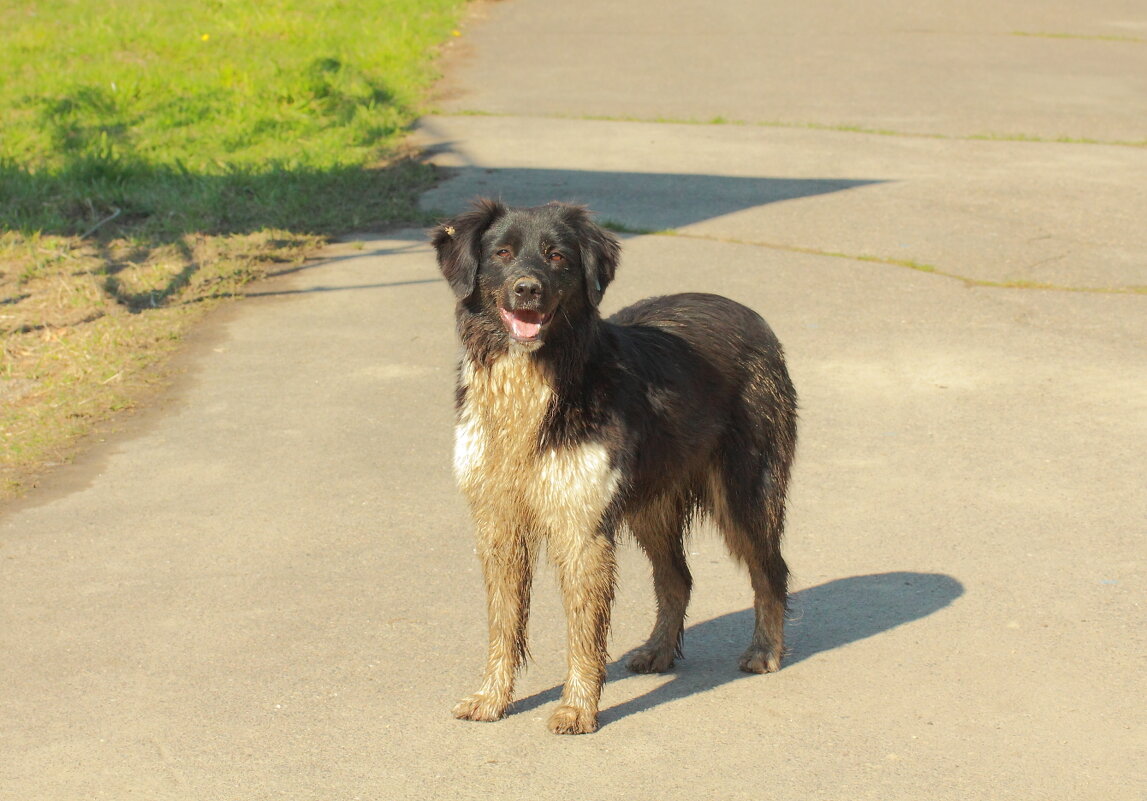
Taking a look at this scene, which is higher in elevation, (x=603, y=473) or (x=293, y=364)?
(x=603, y=473)

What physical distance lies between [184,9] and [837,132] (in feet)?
32.2

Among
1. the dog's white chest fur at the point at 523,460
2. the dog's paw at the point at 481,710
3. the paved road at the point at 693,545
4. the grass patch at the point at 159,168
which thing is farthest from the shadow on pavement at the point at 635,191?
the dog's paw at the point at 481,710

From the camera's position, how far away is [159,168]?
42.9 ft

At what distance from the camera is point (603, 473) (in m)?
4.96

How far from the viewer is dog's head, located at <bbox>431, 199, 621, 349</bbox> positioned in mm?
4777

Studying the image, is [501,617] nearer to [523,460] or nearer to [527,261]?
[523,460]

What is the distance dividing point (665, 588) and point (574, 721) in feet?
2.66

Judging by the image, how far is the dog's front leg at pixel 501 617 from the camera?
16.9 ft

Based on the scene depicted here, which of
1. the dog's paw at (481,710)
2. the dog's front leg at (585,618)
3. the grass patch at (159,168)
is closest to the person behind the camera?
the dog's front leg at (585,618)

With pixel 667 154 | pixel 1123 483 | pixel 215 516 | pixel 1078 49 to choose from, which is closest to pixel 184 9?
pixel 667 154

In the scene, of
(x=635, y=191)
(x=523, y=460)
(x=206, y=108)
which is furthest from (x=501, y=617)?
(x=206, y=108)

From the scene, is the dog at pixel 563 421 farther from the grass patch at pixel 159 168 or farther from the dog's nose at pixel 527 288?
the grass patch at pixel 159 168

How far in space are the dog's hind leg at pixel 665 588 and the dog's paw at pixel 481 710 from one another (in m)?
0.71

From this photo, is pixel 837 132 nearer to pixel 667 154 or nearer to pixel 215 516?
pixel 667 154
